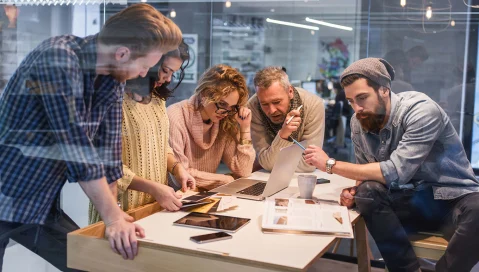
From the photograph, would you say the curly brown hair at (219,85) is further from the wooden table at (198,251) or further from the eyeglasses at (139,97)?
the wooden table at (198,251)

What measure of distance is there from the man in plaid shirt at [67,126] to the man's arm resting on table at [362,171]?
0.84m

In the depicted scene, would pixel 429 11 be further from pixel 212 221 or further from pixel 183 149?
pixel 212 221

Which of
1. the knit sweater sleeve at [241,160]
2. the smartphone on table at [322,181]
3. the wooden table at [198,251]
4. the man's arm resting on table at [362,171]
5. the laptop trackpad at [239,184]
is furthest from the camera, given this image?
the knit sweater sleeve at [241,160]

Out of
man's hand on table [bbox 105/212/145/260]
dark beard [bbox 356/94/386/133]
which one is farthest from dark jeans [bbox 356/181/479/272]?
man's hand on table [bbox 105/212/145/260]

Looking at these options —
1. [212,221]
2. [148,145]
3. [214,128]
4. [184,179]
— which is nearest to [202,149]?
[214,128]

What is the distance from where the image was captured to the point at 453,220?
2105mm

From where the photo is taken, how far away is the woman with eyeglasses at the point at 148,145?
1872 millimetres

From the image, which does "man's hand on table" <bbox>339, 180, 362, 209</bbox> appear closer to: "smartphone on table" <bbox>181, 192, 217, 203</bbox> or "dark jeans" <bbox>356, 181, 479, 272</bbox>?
"dark jeans" <bbox>356, 181, 479, 272</bbox>

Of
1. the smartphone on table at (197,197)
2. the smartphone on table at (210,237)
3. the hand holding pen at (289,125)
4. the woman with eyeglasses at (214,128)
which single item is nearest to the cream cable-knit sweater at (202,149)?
the woman with eyeglasses at (214,128)

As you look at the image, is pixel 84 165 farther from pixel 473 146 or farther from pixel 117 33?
pixel 473 146

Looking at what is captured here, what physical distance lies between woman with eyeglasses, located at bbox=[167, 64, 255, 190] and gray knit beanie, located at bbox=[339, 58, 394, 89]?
1.70 ft

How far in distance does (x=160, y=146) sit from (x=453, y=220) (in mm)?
1189

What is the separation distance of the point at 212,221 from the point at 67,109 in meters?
0.56

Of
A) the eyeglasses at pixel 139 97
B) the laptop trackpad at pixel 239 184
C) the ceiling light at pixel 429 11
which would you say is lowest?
the laptop trackpad at pixel 239 184
